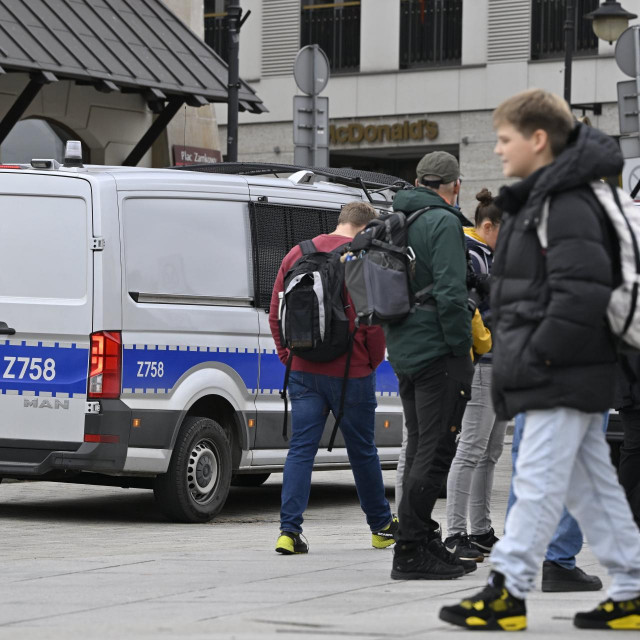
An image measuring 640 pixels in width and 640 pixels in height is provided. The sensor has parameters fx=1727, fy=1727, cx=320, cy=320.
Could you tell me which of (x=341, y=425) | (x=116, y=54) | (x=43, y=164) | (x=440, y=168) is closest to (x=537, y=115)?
(x=440, y=168)

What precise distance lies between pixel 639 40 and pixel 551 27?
1392 cm

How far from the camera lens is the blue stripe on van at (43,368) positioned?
408 inches

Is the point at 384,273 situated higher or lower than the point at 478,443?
higher

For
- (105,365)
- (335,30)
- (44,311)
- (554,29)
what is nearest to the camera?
(105,365)

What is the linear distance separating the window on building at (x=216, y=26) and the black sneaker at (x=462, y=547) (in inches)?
1041

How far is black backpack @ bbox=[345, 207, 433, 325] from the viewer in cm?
765

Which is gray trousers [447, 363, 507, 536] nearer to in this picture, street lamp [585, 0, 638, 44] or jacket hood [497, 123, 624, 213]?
jacket hood [497, 123, 624, 213]

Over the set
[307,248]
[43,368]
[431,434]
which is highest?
[307,248]

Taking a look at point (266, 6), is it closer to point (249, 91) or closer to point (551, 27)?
point (551, 27)

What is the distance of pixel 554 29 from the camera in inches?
1222

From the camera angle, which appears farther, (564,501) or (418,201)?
(418,201)

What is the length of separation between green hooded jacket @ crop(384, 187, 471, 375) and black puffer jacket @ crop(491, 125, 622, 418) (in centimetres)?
154

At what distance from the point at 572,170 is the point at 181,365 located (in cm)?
524

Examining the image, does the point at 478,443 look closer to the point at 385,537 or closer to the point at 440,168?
the point at 385,537
